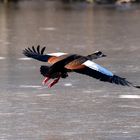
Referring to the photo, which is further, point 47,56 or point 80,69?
point 47,56

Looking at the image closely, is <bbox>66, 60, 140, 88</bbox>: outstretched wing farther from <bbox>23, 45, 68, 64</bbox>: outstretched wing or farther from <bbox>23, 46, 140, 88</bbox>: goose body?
<bbox>23, 45, 68, 64</bbox>: outstretched wing

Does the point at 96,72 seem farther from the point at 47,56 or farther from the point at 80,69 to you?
the point at 47,56

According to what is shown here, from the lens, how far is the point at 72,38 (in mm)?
14070

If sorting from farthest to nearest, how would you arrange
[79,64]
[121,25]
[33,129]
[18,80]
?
1. [121,25]
2. [18,80]
3. [33,129]
4. [79,64]

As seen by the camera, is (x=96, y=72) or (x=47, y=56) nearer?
(x=96, y=72)

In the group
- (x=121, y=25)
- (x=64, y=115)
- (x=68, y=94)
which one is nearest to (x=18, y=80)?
(x=68, y=94)

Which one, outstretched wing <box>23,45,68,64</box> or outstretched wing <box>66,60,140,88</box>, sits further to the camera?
outstretched wing <box>23,45,68,64</box>

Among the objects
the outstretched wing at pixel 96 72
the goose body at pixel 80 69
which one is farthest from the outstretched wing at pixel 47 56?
the outstretched wing at pixel 96 72

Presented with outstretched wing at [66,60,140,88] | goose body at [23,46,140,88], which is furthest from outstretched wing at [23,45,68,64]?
outstretched wing at [66,60,140,88]

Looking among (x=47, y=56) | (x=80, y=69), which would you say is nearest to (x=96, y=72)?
(x=80, y=69)

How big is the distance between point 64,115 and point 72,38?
751 centimetres

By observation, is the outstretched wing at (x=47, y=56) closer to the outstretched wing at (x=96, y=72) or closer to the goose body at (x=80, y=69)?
the goose body at (x=80, y=69)

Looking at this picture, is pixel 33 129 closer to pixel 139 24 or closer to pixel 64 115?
pixel 64 115

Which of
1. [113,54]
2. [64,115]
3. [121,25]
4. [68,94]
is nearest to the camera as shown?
[64,115]
